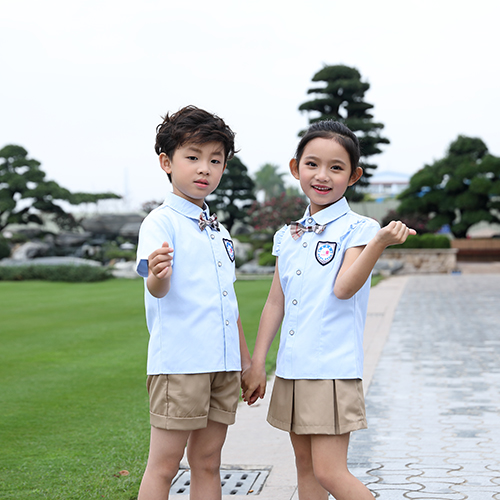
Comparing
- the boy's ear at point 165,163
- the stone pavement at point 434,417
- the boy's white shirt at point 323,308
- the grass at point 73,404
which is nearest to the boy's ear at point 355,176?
the boy's white shirt at point 323,308

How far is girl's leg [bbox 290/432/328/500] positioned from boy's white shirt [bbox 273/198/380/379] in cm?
24

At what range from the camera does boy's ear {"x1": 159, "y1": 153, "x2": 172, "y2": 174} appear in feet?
7.26

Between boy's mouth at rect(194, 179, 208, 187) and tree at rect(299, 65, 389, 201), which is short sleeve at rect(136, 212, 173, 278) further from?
tree at rect(299, 65, 389, 201)

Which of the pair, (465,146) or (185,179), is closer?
(185,179)

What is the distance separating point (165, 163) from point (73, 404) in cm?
290

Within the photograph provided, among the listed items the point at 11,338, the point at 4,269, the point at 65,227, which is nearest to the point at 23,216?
the point at 65,227

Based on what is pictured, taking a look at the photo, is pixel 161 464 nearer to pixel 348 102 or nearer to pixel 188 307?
pixel 188 307

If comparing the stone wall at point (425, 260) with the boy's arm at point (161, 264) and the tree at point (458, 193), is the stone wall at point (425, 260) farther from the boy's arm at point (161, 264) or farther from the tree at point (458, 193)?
the boy's arm at point (161, 264)

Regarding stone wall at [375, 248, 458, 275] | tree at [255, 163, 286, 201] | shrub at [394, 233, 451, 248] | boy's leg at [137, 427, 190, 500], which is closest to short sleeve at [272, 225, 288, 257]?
boy's leg at [137, 427, 190, 500]

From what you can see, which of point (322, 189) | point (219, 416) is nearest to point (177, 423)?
point (219, 416)

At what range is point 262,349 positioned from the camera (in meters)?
2.15

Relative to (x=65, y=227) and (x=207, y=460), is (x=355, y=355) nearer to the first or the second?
(x=207, y=460)

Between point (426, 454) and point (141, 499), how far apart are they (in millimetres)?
1991

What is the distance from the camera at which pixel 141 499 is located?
198cm
